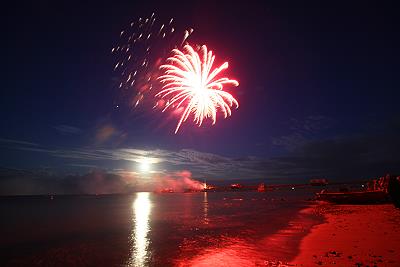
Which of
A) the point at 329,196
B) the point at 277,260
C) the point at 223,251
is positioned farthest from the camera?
the point at 329,196

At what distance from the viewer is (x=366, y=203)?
78.3 meters

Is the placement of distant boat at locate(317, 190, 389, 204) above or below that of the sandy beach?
above

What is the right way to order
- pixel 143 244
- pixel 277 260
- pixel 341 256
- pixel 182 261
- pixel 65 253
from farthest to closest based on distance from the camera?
1. pixel 143 244
2. pixel 65 253
3. pixel 182 261
4. pixel 277 260
5. pixel 341 256

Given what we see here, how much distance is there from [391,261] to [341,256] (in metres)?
3.58

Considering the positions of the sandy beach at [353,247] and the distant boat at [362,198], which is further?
the distant boat at [362,198]

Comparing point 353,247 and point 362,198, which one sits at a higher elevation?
point 362,198

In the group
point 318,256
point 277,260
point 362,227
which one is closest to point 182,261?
point 277,260

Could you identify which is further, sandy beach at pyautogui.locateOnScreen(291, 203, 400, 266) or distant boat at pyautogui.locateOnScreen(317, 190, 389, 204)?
distant boat at pyautogui.locateOnScreen(317, 190, 389, 204)

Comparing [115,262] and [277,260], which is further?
[115,262]

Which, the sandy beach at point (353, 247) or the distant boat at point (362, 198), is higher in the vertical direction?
the distant boat at point (362, 198)

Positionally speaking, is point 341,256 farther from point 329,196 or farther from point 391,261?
point 329,196

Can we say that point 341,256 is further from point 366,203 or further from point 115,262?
point 366,203

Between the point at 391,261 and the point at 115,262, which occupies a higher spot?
the point at 391,261

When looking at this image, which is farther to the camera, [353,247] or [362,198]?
[362,198]
